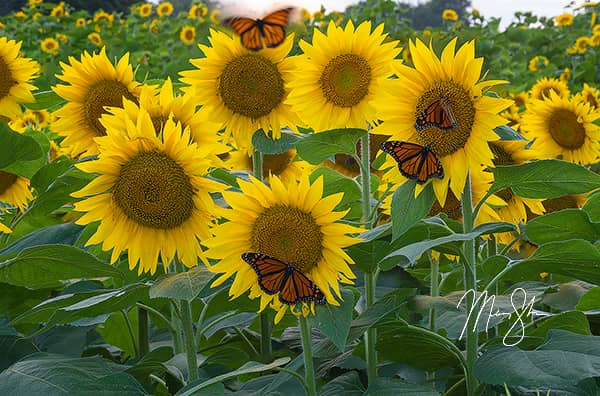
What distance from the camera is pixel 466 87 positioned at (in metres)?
1.80

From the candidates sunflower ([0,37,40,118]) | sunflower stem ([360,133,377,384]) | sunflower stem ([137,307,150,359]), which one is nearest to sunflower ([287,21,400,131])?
sunflower stem ([360,133,377,384])

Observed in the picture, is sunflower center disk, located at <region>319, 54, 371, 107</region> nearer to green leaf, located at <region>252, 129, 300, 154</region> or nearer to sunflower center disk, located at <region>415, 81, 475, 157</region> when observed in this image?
green leaf, located at <region>252, 129, 300, 154</region>

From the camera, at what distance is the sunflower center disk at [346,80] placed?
7.23 ft

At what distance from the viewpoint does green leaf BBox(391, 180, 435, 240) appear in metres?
1.67

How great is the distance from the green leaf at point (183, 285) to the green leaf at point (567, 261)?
0.61m

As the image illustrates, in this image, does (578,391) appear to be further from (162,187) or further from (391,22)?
(391,22)

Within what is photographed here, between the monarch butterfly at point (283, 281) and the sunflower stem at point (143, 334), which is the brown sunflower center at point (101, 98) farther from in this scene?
the monarch butterfly at point (283, 281)

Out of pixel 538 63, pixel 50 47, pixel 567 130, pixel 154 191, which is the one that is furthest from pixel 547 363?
pixel 50 47

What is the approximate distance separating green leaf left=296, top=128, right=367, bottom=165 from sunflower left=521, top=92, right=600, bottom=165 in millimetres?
1354

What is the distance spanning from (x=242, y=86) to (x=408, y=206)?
0.81 metres

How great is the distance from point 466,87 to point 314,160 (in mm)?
403

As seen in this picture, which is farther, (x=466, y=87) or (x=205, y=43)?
(x=205, y=43)

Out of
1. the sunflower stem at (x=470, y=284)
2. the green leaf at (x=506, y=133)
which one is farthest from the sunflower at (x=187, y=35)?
the sunflower stem at (x=470, y=284)

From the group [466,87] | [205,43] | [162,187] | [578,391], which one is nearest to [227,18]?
[205,43]
